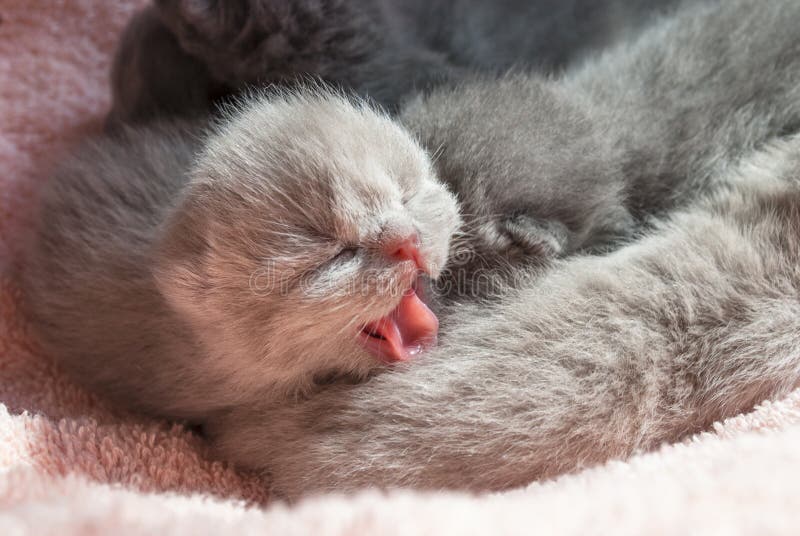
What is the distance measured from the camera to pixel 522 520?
0.56 m

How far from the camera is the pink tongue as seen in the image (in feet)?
2.53

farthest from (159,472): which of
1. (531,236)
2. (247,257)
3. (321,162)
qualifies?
(531,236)

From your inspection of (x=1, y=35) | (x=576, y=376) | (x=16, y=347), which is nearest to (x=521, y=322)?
(x=576, y=376)

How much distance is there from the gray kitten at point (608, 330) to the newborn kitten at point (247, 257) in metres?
0.05

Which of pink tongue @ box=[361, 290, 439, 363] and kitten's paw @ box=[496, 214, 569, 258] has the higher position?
kitten's paw @ box=[496, 214, 569, 258]

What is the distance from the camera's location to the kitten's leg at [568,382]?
29.2 inches

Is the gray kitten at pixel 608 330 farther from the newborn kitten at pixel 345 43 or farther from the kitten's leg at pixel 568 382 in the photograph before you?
the newborn kitten at pixel 345 43

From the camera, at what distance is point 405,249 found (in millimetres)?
744

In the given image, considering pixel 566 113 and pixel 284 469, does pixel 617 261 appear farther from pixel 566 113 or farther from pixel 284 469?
pixel 284 469

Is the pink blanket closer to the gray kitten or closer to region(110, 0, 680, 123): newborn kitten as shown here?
the gray kitten

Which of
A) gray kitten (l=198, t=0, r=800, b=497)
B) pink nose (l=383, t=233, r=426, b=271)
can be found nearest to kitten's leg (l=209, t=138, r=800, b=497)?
gray kitten (l=198, t=0, r=800, b=497)

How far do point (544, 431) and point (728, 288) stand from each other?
25 cm

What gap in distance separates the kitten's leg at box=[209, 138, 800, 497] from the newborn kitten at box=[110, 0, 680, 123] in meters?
0.37

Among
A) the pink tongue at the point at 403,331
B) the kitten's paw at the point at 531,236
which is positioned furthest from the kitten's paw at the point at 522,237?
the pink tongue at the point at 403,331
